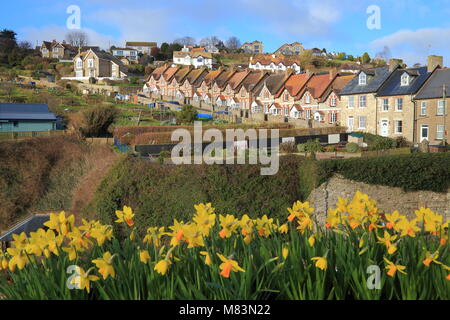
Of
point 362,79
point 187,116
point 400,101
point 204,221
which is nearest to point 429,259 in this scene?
point 204,221

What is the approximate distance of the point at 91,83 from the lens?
76812 mm

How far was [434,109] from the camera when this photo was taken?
36125 millimetres

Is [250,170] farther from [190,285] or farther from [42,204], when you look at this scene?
[190,285]

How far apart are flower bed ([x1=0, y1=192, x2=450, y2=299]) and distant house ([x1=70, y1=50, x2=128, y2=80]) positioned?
84.7 metres

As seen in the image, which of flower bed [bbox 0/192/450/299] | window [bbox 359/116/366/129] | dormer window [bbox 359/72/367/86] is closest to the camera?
flower bed [bbox 0/192/450/299]

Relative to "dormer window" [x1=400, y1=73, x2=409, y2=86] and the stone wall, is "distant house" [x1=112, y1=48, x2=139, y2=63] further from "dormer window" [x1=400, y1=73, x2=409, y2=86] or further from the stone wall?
the stone wall

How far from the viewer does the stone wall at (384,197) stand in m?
21.0

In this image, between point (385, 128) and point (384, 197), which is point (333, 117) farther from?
point (384, 197)

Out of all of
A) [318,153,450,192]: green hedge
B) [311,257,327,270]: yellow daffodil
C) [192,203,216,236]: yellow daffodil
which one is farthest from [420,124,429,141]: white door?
[311,257,327,270]: yellow daffodil

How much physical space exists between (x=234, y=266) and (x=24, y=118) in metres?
38.0

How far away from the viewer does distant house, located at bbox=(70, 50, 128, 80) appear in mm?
86562

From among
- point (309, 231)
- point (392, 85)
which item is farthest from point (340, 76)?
point (309, 231)
